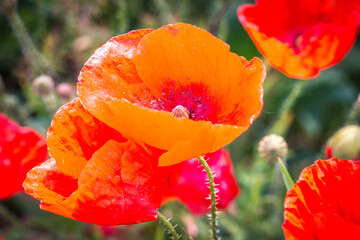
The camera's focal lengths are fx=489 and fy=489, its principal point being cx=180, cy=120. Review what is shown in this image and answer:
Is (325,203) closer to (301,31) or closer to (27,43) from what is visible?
(301,31)

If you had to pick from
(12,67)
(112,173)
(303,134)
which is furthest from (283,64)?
(12,67)

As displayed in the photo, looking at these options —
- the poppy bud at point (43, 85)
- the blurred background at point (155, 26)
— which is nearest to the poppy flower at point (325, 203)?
the blurred background at point (155, 26)

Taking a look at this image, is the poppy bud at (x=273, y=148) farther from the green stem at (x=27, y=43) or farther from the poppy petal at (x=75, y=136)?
the green stem at (x=27, y=43)

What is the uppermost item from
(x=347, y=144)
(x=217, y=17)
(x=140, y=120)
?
(x=140, y=120)

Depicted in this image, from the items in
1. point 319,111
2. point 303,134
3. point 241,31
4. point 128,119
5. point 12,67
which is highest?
point 128,119

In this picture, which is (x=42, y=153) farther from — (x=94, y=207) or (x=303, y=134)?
(x=303, y=134)

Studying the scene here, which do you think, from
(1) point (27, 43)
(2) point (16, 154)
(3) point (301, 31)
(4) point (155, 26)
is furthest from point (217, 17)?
(2) point (16, 154)
